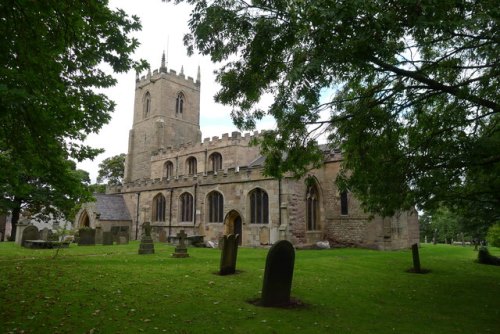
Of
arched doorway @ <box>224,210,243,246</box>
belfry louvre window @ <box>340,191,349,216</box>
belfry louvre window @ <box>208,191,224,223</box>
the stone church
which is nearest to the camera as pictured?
the stone church

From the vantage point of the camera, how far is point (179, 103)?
140 ft

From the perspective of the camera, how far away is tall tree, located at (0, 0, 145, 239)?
496 centimetres

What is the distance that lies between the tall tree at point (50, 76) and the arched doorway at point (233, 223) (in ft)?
50.9

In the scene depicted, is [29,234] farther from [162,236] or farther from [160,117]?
[160,117]

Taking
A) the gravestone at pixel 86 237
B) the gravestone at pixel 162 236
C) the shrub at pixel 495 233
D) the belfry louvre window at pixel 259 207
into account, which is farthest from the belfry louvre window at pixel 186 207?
the shrub at pixel 495 233

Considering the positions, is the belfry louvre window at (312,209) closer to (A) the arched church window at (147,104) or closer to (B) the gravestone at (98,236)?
(B) the gravestone at (98,236)

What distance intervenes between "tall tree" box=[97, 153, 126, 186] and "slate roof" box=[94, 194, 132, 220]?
58.3 ft

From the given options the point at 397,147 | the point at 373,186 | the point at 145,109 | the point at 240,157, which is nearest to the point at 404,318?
the point at 373,186

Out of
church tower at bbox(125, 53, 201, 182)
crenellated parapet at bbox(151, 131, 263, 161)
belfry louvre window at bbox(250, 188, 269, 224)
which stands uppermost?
church tower at bbox(125, 53, 201, 182)

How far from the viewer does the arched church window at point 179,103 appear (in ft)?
139

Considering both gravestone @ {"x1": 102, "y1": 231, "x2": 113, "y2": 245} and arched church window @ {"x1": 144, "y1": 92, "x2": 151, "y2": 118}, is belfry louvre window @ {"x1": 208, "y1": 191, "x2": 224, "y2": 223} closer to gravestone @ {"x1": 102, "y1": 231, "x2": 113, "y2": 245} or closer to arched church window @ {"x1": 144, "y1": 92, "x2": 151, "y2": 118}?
gravestone @ {"x1": 102, "y1": 231, "x2": 113, "y2": 245}

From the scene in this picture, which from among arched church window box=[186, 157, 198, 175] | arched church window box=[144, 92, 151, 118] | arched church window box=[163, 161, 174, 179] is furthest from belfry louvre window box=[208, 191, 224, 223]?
arched church window box=[144, 92, 151, 118]

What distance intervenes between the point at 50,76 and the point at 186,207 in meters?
22.1

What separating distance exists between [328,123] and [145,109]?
38204mm
